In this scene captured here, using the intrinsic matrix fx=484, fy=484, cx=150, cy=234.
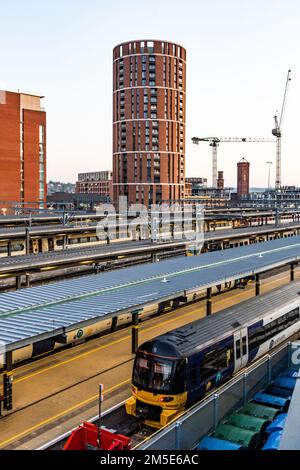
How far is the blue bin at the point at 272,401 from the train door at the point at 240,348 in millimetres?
1936

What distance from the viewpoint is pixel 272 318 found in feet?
70.9

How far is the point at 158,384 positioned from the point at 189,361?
120 centimetres

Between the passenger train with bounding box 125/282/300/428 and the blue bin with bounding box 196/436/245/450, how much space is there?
208cm

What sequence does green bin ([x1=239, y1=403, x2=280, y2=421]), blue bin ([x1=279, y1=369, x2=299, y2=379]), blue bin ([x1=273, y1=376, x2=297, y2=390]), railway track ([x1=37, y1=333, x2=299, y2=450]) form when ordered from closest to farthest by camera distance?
railway track ([x1=37, y1=333, x2=299, y2=450]), green bin ([x1=239, y1=403, x2=280, y2=421]), blue bin ([x1=273, y1=376, x2=297, y2=390]), blue bin ([x1=279, y1=369, x2=299, y2=379])

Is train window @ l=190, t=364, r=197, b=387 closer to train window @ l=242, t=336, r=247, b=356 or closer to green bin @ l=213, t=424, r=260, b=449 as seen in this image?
green bin @ l=213, t=424, r=260, b=449

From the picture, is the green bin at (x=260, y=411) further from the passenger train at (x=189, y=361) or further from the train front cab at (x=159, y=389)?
the train front cab at (x=159, y=389)

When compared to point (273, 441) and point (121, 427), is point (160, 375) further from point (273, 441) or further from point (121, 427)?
point (273, 441)

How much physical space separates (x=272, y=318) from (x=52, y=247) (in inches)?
1049

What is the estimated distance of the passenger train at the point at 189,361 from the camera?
14953mm

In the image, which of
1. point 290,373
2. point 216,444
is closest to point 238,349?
point 290,373

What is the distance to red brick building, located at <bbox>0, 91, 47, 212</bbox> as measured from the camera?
80.1m

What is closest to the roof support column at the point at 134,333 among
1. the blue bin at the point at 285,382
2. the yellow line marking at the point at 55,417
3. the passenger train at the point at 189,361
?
the yellow line marking at the point at 55,417

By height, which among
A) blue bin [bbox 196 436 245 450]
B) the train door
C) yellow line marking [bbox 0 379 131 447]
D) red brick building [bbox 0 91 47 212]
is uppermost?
red brick building [bbox 0 91 47 212]

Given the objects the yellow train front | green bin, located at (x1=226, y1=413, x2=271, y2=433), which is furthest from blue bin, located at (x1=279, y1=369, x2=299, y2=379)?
the yellow train front
